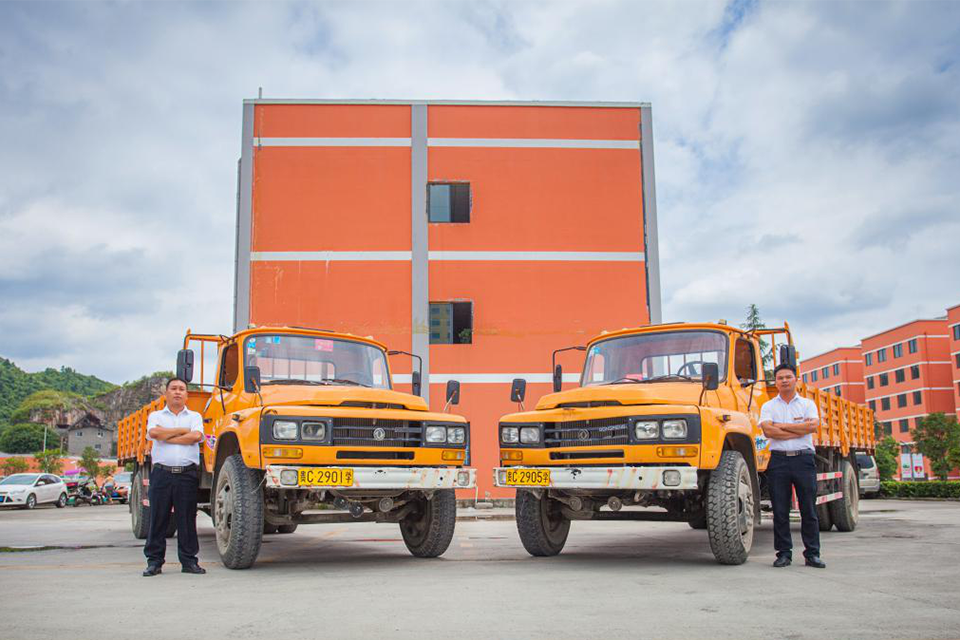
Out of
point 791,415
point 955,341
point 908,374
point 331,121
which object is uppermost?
point 331,121

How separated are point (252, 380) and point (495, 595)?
3605mm

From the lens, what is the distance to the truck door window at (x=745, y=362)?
923 centimetres

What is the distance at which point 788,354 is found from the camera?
31.1 feet

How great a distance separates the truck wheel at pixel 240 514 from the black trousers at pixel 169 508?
31 cm

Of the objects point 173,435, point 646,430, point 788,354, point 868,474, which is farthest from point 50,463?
point 646,430

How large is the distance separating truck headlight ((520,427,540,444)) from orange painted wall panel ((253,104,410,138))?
17.5m

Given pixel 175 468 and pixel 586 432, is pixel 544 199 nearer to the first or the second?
pixel 586 432

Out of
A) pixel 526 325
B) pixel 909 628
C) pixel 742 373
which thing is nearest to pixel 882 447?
pixel 526 325

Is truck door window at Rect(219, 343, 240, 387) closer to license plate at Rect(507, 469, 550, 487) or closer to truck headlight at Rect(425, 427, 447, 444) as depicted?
truck headlight at Rect(425, 427, 447, 444)

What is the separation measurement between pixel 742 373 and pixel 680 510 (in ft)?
5.88

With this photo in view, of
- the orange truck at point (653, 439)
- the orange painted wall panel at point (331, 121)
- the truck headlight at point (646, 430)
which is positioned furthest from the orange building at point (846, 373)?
the truck headlight at point (646, 430)

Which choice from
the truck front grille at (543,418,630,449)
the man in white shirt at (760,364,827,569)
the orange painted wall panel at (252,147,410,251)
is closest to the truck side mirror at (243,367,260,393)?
the truck front grille at (543,418,630,449)

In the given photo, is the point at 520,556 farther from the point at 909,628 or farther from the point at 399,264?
the point at 399,264

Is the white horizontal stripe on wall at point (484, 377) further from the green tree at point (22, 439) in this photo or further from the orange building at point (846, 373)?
the green tree at point (22, 439)
